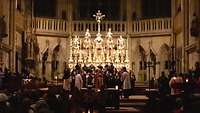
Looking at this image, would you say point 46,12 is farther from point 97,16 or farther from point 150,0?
point 150,0

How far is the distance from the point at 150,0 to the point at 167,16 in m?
2.09

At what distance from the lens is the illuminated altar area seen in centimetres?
3177

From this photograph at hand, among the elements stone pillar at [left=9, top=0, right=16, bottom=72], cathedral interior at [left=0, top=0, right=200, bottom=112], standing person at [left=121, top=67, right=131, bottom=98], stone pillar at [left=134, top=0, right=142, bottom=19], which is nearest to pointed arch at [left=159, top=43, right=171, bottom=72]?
cathedral interior at [left=0, top=0, right=200, bottom=112]

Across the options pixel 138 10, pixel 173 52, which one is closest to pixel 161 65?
pixel 173 52

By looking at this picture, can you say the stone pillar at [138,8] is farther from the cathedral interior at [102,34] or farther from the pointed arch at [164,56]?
the pointed arch at [164,56]

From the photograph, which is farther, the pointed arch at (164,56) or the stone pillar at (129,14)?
the stone pillar at (129,14)

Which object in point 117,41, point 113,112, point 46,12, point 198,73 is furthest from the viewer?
point 46,12

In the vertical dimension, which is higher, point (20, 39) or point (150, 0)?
point (150, 0)

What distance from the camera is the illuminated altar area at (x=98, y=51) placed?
104ft

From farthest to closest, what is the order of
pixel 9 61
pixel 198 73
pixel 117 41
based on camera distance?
pixel 117 41, pixel 9 61, pixel 198 73

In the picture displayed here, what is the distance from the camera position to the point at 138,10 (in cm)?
3506

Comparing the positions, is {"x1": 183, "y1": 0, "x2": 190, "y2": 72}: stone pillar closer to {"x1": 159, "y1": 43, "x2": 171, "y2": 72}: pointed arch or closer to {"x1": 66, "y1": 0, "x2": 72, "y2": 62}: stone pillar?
{"x1": 159, "y1": 43, "x2": 171, "y2": 72}: pointed arch

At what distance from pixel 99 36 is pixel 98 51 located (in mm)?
1027

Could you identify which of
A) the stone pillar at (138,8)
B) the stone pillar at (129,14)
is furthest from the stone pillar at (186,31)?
the stone pillar at (138,8)
